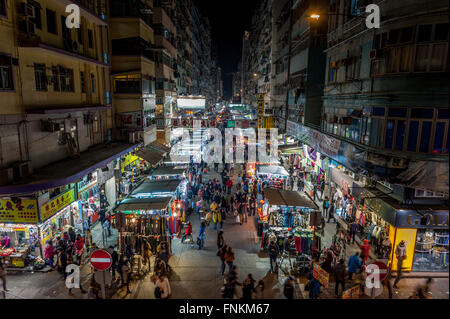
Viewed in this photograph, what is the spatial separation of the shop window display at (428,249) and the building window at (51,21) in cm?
1987

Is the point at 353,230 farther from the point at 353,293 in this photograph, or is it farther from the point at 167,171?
the point at 167,171

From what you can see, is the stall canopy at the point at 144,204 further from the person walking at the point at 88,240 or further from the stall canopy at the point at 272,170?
the stall canopy at the point at 272,170

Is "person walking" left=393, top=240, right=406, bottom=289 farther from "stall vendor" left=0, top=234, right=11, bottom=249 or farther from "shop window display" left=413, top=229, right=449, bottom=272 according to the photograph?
"stall vendor" left=0, top=234, right=11, bottom=249

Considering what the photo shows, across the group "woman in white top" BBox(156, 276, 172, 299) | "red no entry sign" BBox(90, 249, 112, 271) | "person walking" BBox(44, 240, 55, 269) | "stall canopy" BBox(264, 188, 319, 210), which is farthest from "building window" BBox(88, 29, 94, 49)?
"woman in white top" BBox(156, 276, 172, 299)

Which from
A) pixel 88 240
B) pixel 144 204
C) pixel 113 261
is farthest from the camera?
pixel 88 240

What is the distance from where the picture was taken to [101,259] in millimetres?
9266

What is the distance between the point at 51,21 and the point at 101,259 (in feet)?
41.4

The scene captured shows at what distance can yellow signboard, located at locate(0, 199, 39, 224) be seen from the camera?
1223 centimetres

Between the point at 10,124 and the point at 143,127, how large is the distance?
13.1m

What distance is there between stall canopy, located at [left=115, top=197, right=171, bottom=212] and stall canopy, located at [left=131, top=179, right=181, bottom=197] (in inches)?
40.9

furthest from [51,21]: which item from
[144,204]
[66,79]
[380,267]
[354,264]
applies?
[354,264]
